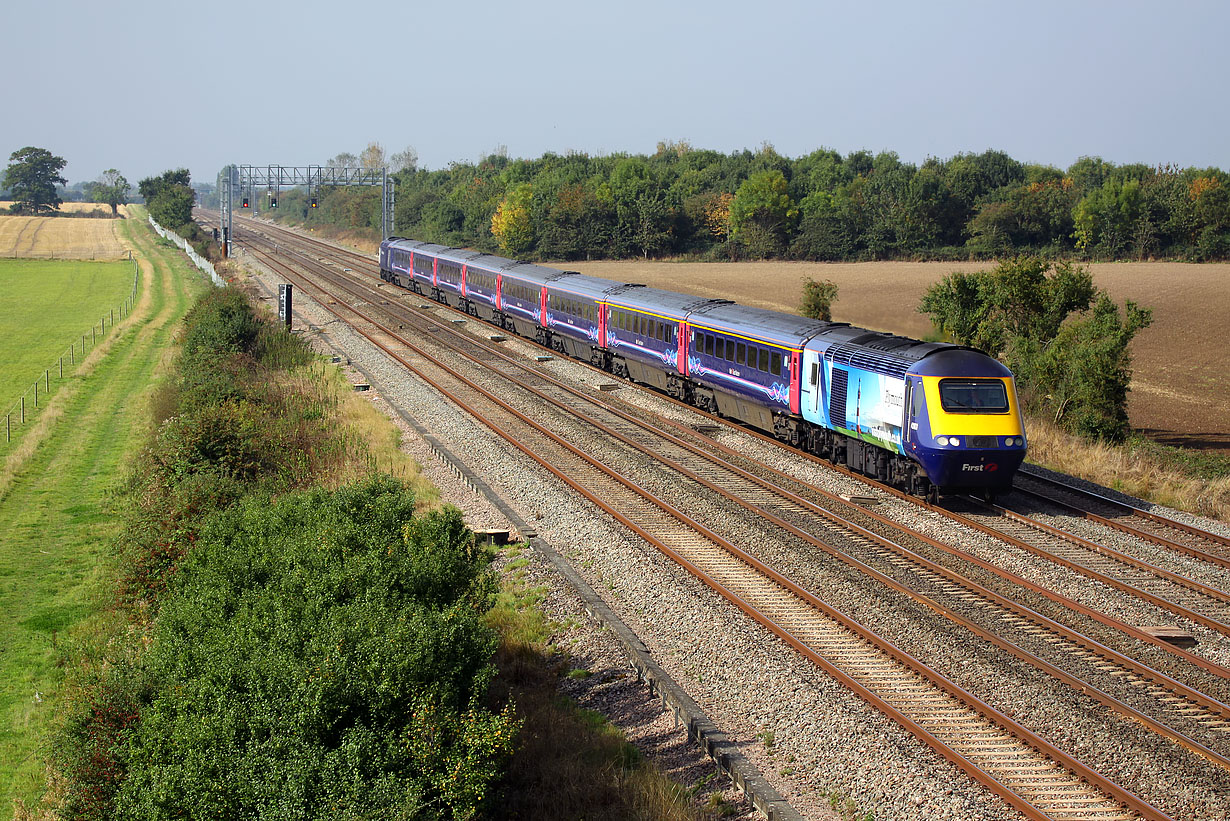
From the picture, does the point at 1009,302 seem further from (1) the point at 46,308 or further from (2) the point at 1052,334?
(1) the point at 46,308

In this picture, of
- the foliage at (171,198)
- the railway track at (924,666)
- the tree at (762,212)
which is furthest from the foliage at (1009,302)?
the foliage at (171,198)

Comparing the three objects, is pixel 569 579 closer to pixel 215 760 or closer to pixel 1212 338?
pixel 215 760

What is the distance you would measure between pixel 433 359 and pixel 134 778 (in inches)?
1162

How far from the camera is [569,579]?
15.9m

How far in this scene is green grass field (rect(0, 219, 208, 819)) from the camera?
44.9ft

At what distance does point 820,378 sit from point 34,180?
18351 centimetres

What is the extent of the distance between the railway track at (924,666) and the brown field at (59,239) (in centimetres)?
8946

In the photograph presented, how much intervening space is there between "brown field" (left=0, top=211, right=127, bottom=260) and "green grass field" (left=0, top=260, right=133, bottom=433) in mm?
7804

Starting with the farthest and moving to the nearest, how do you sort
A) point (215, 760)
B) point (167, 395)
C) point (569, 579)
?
point (167, 395) < point (569, 579) < point (215, 760)

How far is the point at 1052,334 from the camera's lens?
108ft

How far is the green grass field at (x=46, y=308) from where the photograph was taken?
132ft

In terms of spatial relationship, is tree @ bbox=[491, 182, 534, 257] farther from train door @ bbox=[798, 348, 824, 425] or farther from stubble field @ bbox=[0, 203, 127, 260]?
train door @ bbox=[798, 348, 824, 425]

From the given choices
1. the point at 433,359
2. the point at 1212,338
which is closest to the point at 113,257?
the point at 433,359

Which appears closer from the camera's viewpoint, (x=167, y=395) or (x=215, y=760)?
(x=215, y=760)
